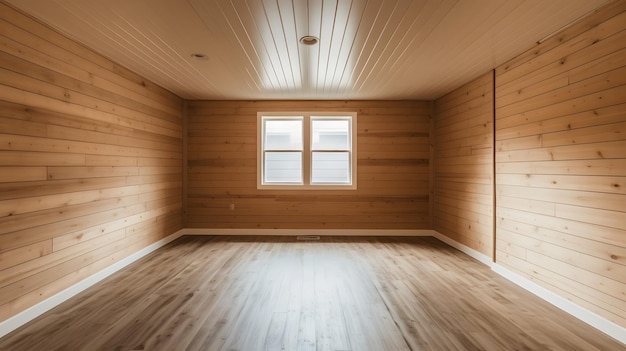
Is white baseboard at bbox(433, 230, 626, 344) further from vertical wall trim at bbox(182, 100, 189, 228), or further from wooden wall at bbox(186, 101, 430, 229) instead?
vertical wall trim at bbox(182, 100, 189, 228)

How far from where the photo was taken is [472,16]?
2.13 metres

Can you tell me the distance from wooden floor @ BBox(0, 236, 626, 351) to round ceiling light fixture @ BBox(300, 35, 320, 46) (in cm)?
235

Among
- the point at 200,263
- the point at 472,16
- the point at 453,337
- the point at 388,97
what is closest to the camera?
the point at 453,337

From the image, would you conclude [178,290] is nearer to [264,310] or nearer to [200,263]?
[200,263]

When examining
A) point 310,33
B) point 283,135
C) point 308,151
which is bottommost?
point 308,151

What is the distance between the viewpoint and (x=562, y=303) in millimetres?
2340

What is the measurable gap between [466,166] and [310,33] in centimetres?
281

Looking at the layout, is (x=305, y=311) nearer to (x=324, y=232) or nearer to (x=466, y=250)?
(x=324, y=232)

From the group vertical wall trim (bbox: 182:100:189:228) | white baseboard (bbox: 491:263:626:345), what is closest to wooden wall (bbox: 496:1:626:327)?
white baseboard (bbox: 491:263:626:345)

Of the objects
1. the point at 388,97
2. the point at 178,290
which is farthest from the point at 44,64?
the point at 388,97

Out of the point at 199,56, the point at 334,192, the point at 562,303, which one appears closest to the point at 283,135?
the point at 334,192

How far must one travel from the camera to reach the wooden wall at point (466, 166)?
3.36 metres

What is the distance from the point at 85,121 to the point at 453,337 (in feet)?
12.2

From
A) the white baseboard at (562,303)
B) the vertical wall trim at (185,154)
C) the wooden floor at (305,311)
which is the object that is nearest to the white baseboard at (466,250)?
the white baseboard at (562,303)
